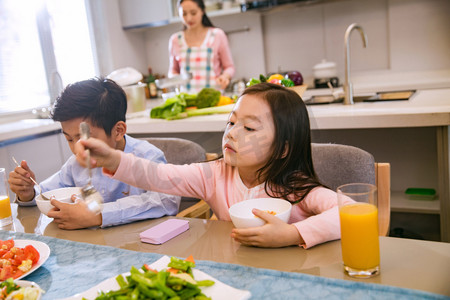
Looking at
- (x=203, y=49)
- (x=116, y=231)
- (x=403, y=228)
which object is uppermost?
(x=203, y=49)

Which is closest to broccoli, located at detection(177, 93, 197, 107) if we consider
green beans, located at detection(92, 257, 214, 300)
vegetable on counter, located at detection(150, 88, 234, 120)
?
vegetable on counter, located at detection(150, 88, 234, 120)

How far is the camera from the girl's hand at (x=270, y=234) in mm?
804

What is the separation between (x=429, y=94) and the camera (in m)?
2.03

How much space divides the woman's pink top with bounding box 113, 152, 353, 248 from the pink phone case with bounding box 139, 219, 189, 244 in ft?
0.33

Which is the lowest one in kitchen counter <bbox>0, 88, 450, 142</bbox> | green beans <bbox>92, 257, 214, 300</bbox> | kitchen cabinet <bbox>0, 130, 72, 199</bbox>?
kitchen cabinet <bbox>0, 130, 72, 199</bbox>

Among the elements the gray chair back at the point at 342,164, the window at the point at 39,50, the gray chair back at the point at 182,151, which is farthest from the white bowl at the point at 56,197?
Result: the window at the point at 39,50

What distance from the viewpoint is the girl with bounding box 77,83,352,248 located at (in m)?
0.96

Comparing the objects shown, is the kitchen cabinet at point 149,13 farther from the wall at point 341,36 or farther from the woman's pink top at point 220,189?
the woman's pink top at point 220,189

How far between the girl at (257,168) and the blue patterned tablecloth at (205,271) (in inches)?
5.5

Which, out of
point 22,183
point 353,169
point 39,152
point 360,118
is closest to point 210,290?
point 353,169

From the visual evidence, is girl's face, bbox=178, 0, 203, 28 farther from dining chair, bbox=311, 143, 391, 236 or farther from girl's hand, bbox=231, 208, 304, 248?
girl's hand, bbox=231, 208, 304, 248

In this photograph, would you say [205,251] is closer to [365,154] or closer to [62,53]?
[365,154]

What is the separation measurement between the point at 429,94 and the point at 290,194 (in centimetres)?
132

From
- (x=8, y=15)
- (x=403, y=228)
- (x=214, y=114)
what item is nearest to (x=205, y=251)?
(x=214, y=114)
